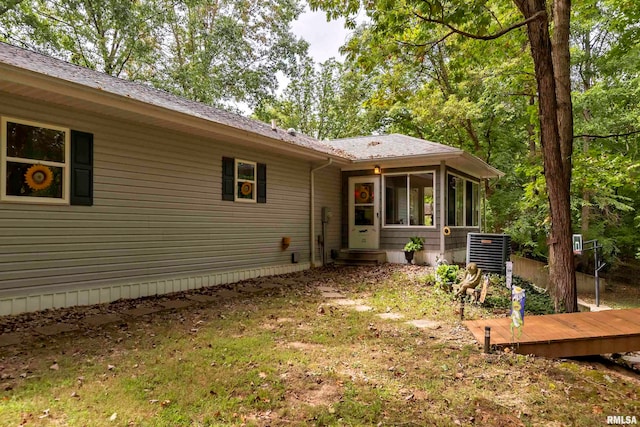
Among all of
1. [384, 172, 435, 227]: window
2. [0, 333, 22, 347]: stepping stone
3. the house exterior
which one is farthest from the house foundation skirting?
[384, 172, 435, 227]: window

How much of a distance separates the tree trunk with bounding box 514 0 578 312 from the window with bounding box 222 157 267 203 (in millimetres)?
5201

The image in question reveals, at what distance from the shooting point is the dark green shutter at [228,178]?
7.39 m

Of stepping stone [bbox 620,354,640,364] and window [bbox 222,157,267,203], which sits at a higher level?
window [bbox 222,157,267,203]

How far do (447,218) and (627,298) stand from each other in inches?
348

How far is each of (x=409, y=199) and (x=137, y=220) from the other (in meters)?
6.65

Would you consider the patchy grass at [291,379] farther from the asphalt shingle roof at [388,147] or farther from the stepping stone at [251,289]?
the asphalt shingle roof at [388,147]

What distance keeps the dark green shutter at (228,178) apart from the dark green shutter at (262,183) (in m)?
0.70

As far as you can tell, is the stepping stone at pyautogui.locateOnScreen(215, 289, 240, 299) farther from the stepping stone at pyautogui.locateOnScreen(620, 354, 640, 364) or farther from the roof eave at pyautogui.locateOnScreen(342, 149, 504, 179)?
the stepping stone at pyautogui.locateOnScreen(620, 354, 640, 364)

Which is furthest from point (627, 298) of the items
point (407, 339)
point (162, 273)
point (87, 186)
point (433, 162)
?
point (87, 186)

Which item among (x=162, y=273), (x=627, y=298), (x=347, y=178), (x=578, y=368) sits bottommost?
(x=627, y=298)

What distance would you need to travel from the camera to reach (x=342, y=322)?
188 inches

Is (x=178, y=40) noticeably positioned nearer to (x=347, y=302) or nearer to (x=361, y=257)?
(x=361, y=257)

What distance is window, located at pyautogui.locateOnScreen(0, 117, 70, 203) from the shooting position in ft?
14.8

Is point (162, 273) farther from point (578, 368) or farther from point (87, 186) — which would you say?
point (578, 368)
